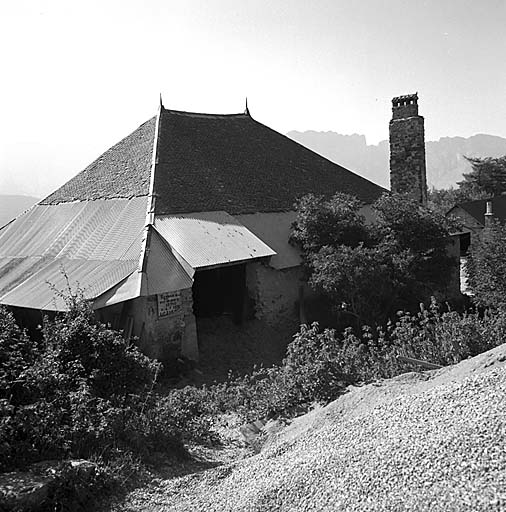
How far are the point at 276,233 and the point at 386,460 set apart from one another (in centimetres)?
938

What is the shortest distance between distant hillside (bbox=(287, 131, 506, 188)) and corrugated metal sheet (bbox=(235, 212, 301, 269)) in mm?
111686

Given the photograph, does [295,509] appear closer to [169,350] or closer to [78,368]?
[78,368]

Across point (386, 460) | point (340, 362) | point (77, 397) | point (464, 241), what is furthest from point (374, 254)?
point (464, 241)

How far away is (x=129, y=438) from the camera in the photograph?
18.0 feet

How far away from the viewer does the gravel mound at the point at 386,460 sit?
3492 millimetres

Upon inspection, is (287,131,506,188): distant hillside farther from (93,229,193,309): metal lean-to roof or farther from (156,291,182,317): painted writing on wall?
(156,291,182,317): painted writing on wall

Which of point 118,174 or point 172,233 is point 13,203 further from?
point 172,233

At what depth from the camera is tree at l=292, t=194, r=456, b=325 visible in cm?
1112

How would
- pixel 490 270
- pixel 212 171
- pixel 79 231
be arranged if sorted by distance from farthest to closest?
pixel 212 171 < pixel 490 270 < pixel 79 231

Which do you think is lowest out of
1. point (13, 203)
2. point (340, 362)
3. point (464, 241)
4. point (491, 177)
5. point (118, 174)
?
point (340, 362)

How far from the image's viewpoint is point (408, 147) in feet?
60.8

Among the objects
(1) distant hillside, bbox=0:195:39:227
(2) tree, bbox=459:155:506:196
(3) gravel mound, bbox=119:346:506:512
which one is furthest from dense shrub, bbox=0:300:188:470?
(2) tree, bbox=459:155:506:196

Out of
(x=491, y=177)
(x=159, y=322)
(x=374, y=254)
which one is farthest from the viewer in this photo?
(x=491, y=177)

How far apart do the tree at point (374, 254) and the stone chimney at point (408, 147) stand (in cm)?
571
